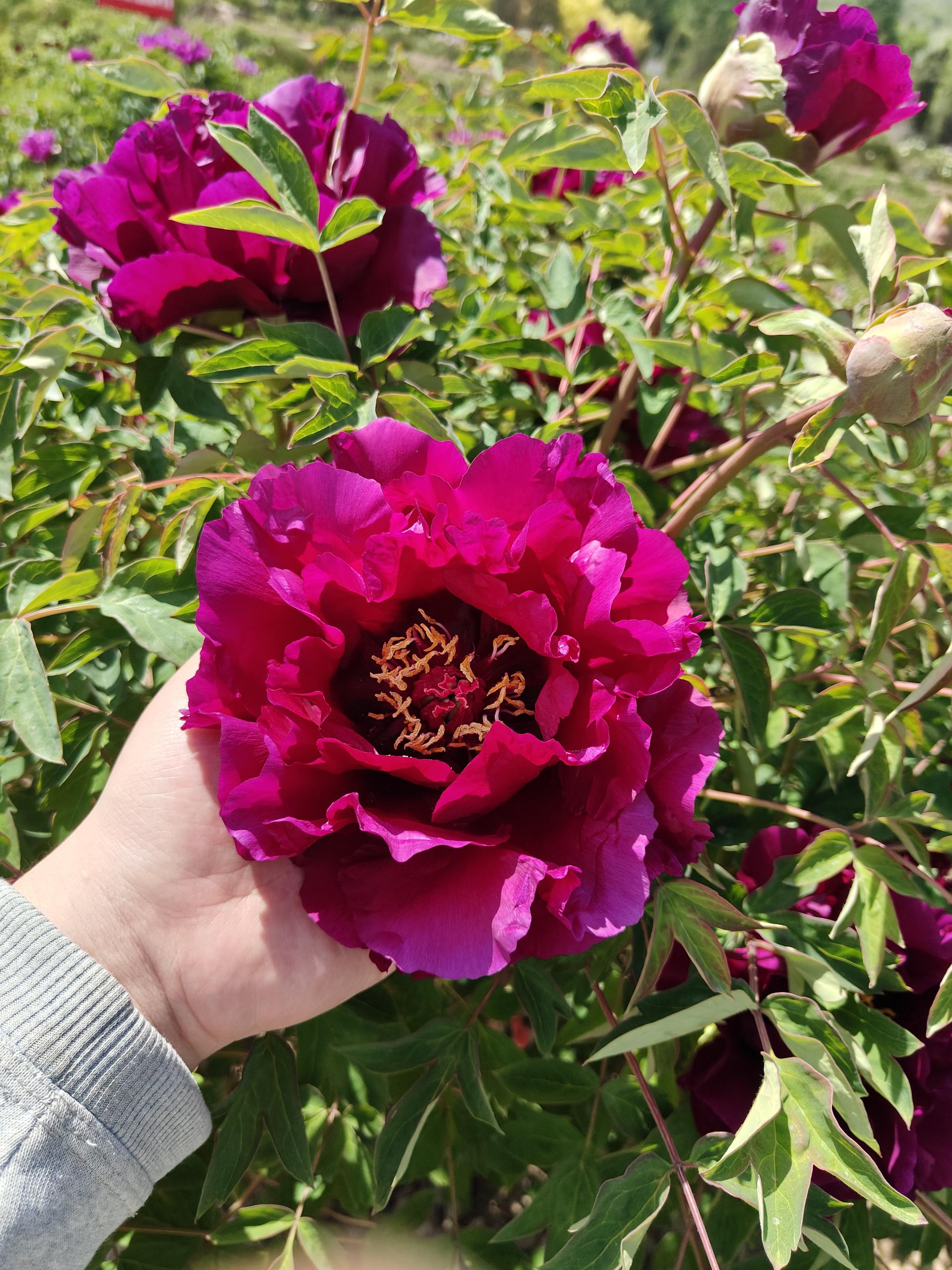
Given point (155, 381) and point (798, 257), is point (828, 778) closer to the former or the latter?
point (798, 257)

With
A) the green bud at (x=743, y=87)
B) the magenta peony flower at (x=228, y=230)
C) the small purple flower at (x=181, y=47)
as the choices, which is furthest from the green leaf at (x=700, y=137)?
the small purple flower at (x=181, y=47)

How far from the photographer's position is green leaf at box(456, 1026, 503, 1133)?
781 millimetres

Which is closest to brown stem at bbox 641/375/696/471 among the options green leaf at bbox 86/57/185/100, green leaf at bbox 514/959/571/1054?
green leaf at bbox 514/959/571/1054

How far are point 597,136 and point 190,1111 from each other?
1.09 m

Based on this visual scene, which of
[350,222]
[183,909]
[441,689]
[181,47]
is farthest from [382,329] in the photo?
[181,47]

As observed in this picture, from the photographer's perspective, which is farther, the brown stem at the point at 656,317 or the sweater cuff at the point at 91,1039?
the brown stem at the point at 656,317

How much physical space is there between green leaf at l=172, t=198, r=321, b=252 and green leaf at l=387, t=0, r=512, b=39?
324 mm

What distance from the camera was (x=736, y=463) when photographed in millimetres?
870

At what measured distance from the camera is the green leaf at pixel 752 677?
3.01ft

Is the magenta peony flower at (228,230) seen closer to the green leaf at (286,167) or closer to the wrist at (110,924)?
the green leaf at (286,167)

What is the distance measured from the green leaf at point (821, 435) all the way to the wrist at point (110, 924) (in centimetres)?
77

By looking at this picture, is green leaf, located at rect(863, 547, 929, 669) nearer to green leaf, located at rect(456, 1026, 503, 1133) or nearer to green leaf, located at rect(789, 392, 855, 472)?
green leaf, located at rect(789, 392, 855, 472)

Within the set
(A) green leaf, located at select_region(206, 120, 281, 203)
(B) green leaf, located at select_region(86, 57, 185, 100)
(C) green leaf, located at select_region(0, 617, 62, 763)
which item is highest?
(A) green leaf, located at select_region(206, 120, 281, 203)

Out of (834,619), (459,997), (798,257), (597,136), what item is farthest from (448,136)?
(459,997)
